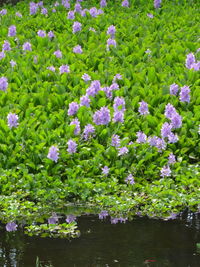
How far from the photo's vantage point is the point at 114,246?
438 centimetres

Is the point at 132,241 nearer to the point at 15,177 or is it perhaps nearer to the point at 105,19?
the point at 15,177

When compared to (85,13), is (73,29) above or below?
below

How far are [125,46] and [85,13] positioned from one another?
2.14 metres

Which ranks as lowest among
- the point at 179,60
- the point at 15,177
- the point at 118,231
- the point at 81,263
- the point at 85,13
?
the point at 81,263

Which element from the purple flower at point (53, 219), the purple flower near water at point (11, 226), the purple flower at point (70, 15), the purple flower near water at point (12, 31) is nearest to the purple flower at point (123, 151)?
the purple flower at point (53, 219)

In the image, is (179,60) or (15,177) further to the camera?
(179,60)

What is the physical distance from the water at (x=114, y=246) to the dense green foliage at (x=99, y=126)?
13.7 inches

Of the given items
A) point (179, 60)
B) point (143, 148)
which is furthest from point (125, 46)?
A: point (143, 148)

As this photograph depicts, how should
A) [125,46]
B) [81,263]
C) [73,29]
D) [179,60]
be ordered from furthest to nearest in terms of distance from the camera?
1. [73,29]
2. [125,46]
3. [179,60]
4. [81,263]

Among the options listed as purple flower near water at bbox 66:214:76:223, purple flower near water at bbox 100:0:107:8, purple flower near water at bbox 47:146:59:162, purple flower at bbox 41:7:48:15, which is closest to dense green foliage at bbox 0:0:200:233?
purple flower near water at bbox 47:146:59:162

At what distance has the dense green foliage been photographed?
542cm

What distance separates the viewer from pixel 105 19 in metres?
10.4

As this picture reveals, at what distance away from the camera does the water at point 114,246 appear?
4.13 meters

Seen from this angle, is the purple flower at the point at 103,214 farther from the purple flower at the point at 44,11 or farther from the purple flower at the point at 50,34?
the purple flower at the point at 44,11
